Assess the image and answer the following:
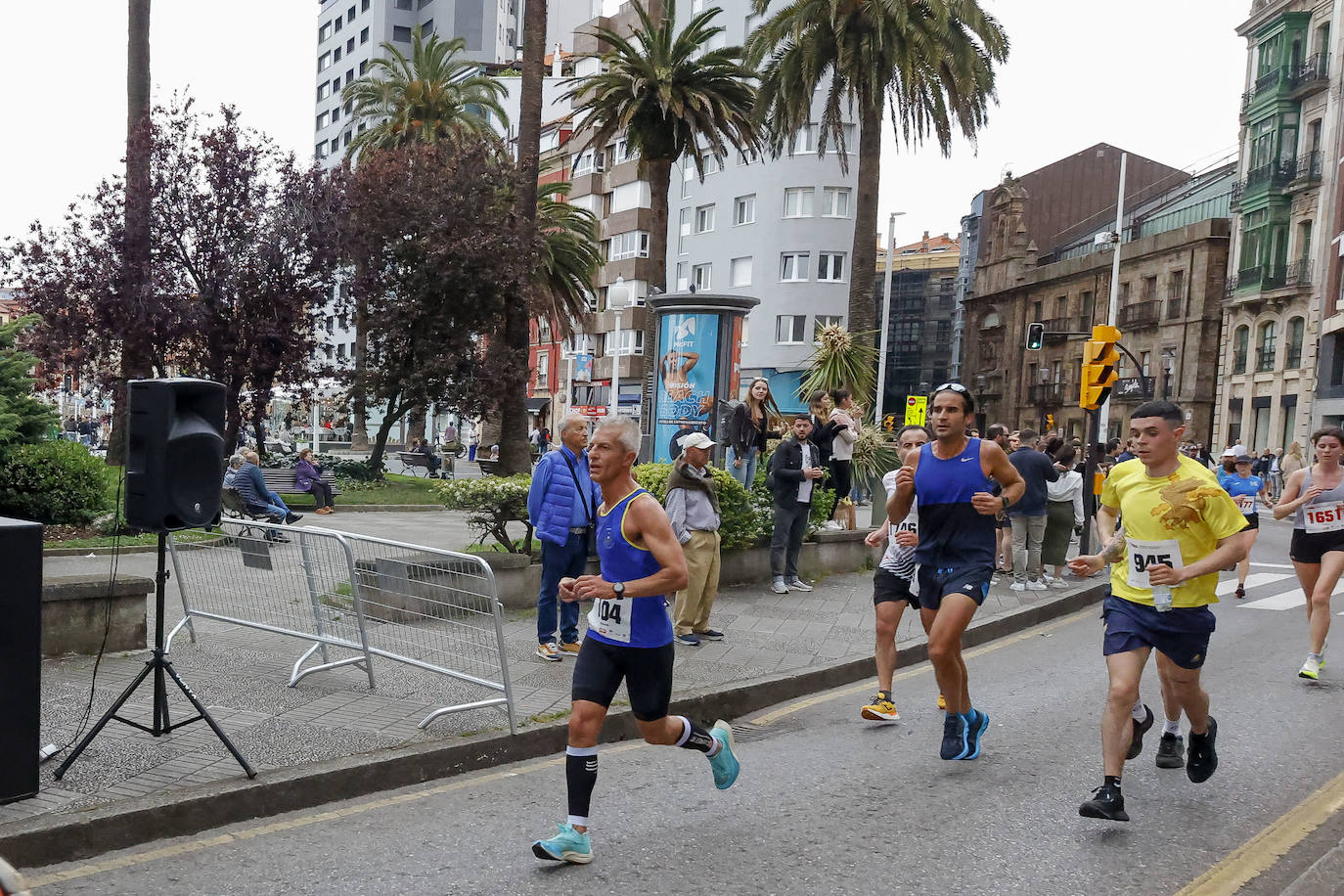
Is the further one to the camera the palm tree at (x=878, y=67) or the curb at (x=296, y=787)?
the palm tree at (x=878, y=67)

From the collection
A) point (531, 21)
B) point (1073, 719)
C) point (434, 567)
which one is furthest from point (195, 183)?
point (1073, 719)

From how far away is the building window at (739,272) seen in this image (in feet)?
177

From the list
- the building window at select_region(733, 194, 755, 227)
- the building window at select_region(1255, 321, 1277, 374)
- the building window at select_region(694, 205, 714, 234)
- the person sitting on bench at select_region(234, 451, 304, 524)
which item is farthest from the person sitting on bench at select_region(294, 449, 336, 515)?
the building window at select_region(1255, 321, 1277, 374)

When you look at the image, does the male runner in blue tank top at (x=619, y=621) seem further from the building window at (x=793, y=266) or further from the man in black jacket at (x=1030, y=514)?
the building window at (x=793, y=266)

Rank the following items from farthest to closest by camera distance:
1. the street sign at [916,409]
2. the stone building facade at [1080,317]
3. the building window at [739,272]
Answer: the building window at [739,272]
the stone building facade at [1080,317]
the street sign at [916,409]

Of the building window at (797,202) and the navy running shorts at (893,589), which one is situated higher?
the building window at (797,202)

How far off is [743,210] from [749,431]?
141 feet

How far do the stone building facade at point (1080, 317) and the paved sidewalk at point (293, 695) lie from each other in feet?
121

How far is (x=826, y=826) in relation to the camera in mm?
5020

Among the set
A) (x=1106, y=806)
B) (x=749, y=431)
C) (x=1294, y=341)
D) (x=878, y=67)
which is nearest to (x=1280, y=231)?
(x=1294, y=341)

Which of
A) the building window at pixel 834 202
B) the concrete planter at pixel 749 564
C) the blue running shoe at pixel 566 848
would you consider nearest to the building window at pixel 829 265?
the building window at pixel 834 202

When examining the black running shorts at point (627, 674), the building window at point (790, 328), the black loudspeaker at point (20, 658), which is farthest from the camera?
the building window at point (790, 328)

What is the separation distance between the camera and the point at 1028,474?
12.7 metres

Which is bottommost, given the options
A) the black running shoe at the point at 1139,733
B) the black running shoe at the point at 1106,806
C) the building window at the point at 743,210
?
the black running shoe at the point at 1106,806
